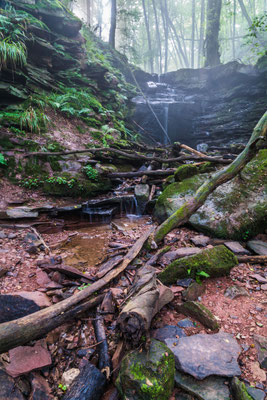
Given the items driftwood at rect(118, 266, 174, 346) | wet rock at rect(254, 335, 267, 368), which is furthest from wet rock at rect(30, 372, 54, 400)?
wet rock at rect(254, 335, 267, 368)

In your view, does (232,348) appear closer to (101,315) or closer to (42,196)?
(101,315)

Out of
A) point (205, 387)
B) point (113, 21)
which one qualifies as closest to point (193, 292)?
point (205, 387)

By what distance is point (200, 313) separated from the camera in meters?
2.16

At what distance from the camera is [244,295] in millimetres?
2545

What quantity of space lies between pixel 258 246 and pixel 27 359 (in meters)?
3.74

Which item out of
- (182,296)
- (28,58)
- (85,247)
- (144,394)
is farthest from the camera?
(28,58)

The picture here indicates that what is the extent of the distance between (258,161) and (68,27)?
42.3 feet

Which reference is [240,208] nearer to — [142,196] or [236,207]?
[236,207]

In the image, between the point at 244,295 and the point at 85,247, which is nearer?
the point at 244,295

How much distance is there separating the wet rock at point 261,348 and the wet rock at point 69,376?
5.34 ft

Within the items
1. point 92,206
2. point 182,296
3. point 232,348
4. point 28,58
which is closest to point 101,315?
point 182,296

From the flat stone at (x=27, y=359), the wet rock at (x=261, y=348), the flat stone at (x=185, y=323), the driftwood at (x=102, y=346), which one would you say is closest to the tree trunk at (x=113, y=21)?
the driftwood at (x=102, y=346)

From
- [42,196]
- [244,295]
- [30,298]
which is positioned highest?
[42,196]

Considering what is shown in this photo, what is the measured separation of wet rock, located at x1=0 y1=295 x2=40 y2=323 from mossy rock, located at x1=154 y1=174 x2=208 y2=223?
147 inches
